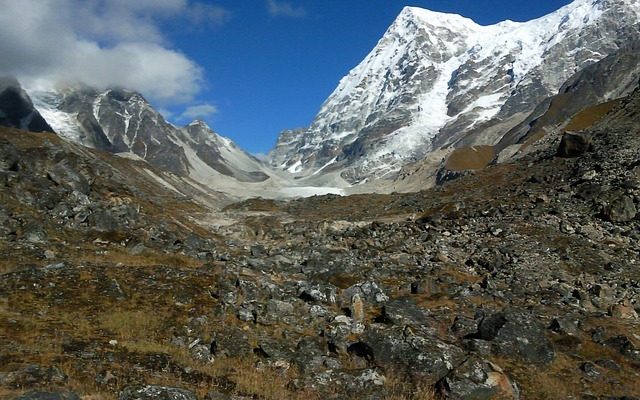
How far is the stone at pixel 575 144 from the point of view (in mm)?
62688

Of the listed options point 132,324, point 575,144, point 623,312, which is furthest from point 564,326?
point 575,144

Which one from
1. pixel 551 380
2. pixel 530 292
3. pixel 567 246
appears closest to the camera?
pixel 551 380

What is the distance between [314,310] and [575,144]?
55170mm

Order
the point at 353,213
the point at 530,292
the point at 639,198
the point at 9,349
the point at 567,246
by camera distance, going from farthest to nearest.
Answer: the point at 353,213
the point at 639,198
the point at 567,246
the point at 530,292
the point at 9,349

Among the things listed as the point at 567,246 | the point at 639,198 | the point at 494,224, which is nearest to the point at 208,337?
the point at 567,246

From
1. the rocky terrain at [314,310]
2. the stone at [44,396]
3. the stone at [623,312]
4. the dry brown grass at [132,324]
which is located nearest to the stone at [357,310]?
the rocky terrain at [314,310]

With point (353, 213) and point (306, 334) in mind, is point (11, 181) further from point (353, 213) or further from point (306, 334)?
point (353, 213)

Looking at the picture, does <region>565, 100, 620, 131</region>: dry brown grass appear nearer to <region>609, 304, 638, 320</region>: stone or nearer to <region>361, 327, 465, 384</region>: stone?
<region>609, 304, 638, 320</region>: stone

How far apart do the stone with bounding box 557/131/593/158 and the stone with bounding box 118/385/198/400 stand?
61259 millimetres

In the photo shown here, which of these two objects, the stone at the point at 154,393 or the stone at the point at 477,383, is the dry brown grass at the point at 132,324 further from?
the stone at the point at 477,383

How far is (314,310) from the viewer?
64.2 feet

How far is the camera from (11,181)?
33.1 metres

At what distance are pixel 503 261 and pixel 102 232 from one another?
23.0m

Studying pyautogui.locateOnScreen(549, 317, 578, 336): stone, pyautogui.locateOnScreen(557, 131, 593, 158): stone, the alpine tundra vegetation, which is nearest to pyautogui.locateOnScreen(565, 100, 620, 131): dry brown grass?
pyautogui.locateOnScreen(557, 131, 593, 158): stone
